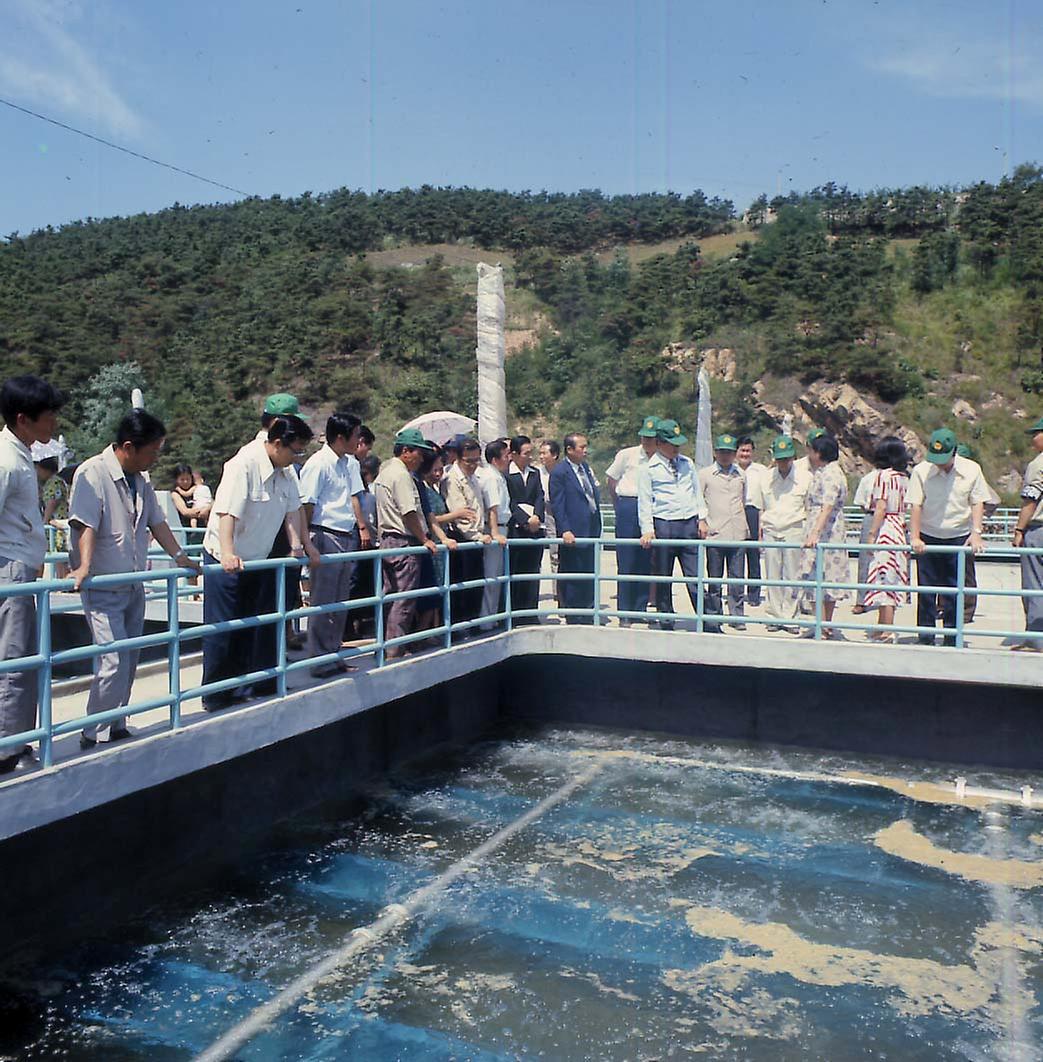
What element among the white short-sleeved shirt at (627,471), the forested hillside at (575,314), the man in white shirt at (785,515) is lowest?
the man in white shirt at (785,515)

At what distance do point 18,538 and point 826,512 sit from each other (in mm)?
6416

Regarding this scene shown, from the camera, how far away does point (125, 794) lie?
5.16 m

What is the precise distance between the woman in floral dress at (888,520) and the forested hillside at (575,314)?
30.7 meters

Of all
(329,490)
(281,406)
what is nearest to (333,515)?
(329,490)

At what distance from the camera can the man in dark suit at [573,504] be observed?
32.0 ft

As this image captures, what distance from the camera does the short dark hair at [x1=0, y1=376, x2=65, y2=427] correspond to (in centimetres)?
466

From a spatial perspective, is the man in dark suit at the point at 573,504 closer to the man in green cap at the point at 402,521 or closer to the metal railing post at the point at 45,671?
the man in green cap at the point at 402,521

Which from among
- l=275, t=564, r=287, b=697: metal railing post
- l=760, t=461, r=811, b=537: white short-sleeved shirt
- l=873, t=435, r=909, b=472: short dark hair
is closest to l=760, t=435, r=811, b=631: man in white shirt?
l=760, t=461, r=811, b=537: white short-sleeved shirt

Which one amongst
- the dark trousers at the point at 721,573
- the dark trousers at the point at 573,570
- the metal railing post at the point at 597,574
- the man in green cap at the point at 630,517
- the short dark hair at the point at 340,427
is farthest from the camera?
the dark trousers at the point at 573,570

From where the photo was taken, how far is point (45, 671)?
4602mm

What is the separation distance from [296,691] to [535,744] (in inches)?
118

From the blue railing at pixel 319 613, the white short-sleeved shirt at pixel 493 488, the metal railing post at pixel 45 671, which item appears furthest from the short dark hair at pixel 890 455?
the metal railing post at pixel 45 671

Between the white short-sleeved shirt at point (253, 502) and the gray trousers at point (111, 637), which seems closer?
the gray trousers at point (111, 637)

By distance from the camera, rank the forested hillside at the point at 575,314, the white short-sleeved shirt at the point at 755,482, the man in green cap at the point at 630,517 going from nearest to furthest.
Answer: the man in green cap at the point at 630,517 → the white short-sleeved shirt at the point at 755,482 → the forested hillside at the point at 575,314
